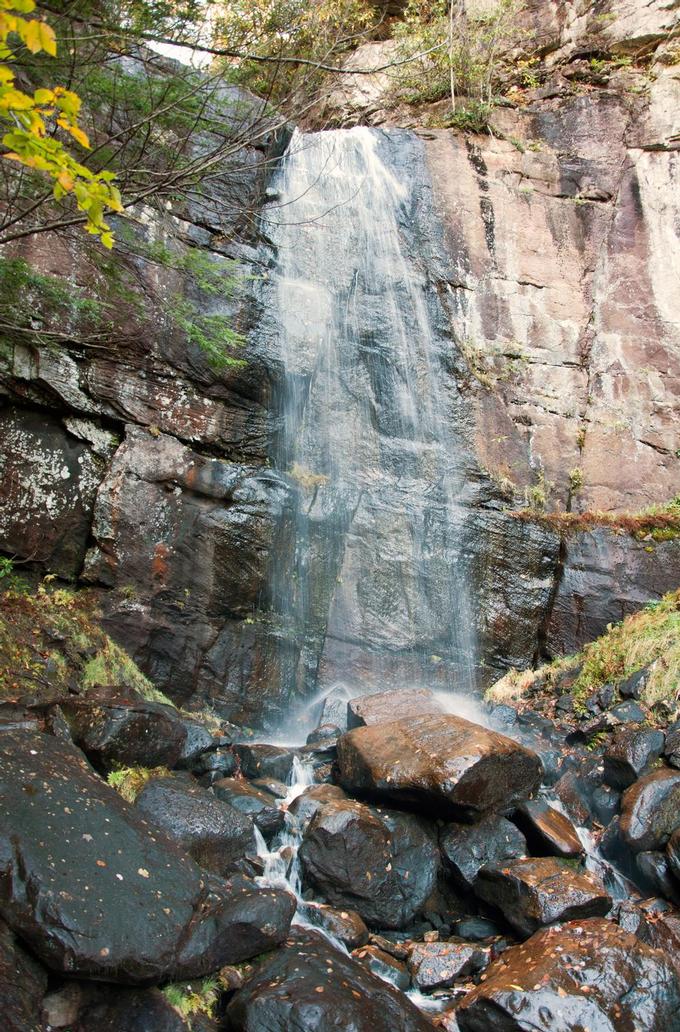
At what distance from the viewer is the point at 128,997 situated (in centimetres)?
335

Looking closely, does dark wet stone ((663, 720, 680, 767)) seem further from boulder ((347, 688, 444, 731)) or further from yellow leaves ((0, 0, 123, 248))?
yellow leaves ((0, 0, 123, 248))

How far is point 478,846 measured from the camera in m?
5.35

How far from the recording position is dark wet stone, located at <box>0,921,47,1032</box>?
2816mm

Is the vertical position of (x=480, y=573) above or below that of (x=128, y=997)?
above

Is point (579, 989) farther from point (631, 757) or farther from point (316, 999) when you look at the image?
point (631, 757)

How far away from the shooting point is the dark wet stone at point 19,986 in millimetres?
2816

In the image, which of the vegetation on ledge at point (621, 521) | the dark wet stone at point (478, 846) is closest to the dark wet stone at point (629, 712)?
the dark wet stone at point (478, 846)

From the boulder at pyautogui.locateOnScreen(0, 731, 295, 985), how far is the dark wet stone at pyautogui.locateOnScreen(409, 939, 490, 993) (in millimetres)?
1055

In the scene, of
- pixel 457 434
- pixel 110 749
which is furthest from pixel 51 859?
pixel 457 434

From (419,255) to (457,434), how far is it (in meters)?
3.60

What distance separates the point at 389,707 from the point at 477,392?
6.05 m

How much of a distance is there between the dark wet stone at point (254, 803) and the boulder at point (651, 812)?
281 cm

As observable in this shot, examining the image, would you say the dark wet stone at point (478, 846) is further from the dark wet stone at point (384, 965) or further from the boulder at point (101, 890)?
the boulder at point (101, 890)

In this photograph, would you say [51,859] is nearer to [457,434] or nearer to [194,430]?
[194,430]
